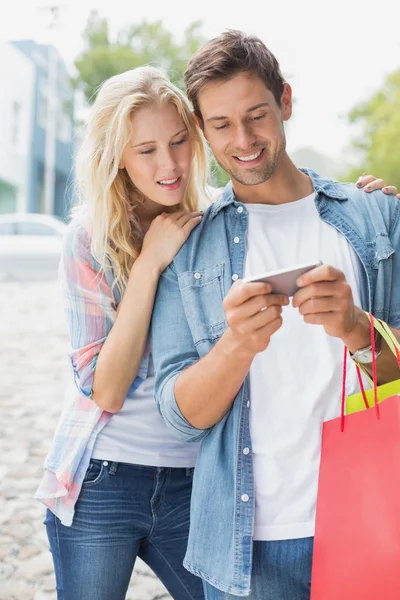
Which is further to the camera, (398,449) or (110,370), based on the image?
(110,370)

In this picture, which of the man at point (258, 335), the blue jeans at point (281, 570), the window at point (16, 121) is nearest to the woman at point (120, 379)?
the man at point (258, 335)

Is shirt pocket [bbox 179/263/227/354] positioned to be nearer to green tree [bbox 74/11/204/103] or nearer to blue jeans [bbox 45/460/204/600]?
blue jeans [bbox 45/460/204/600]

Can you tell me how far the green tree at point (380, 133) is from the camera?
46.0 ft

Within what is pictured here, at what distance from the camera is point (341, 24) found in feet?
54.9

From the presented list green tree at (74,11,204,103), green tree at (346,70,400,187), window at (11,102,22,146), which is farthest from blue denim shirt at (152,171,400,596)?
window at (11,102,22,146)

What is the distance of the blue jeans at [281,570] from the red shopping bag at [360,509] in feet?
0.33

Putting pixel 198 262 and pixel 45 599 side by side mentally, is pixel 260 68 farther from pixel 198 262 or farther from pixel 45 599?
pixel 45 599

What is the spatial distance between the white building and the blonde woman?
1791 centimetres

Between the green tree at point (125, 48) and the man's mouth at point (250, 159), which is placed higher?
the green tree at point (125, 48)

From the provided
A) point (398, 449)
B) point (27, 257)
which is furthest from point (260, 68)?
point (27, 257)

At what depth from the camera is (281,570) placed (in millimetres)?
1543

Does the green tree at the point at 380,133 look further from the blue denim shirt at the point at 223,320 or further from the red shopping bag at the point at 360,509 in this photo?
the red shopping bag at the point at 360,509

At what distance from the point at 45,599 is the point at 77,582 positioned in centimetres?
193

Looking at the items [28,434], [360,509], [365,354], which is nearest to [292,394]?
[365,354]
